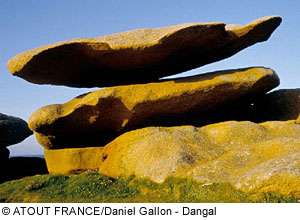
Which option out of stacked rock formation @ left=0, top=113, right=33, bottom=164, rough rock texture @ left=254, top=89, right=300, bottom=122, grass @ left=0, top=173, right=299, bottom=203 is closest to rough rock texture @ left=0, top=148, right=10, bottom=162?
stacked rock formation @ left=0, top=113, right=33, bottom=164

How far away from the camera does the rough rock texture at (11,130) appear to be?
24188 mm

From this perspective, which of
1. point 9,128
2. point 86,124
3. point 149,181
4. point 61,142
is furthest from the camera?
point 9,128

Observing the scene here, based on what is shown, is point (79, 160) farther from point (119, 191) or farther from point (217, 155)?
point (217, 155)

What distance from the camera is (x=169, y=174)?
1031cm

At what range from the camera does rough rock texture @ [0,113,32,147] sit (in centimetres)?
2419

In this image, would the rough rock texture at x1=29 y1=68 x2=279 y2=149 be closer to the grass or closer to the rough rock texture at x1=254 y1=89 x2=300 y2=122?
the rough rock texture at x1=254 y1=89 x2=300 y2=122

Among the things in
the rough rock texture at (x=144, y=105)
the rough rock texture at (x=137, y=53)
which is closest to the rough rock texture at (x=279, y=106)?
the rough rock texture at (x=144, y=105)

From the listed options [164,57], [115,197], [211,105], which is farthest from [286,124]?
[115,197]

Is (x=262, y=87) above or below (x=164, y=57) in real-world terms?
below

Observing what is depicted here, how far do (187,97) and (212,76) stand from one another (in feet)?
6.37

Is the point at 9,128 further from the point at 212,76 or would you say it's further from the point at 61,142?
the point at 212,76

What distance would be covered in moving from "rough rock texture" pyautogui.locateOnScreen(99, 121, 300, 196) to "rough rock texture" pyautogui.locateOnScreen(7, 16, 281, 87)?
394 cm

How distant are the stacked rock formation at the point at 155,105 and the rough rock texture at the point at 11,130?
9.90m

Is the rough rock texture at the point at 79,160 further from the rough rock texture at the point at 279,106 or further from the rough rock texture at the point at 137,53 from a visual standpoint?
the rough rock texture at the point at 279,106
